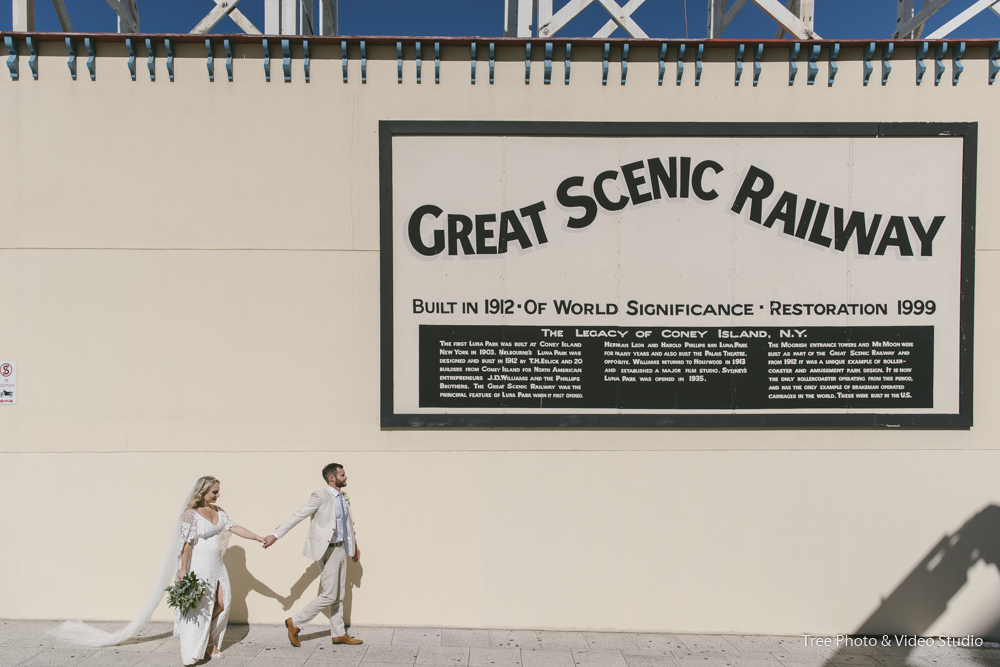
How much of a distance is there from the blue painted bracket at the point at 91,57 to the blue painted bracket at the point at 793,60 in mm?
6679

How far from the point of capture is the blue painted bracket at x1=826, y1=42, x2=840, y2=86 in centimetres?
503

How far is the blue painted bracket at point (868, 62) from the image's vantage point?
4.99 metres

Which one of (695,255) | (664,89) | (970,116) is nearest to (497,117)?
(664,89)

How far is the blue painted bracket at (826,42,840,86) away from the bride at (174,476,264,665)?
6.76 m

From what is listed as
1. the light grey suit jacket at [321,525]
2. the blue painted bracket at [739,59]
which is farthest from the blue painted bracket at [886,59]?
the light grey suit jacket at [321,525]

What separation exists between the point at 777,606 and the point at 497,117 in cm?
549

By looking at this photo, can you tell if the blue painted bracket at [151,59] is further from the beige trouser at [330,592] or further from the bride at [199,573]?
the beige trouser at [330,592]

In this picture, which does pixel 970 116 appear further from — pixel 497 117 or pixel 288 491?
pixel 288 491

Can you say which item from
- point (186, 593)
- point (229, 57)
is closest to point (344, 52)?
point (229, 57)

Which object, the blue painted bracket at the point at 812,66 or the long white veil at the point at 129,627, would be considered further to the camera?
the blue painted bracket at the point at 812,66

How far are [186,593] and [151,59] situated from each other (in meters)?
4.87

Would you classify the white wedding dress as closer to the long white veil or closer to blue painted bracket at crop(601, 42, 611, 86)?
the long white veil

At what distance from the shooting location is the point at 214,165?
16.7ft

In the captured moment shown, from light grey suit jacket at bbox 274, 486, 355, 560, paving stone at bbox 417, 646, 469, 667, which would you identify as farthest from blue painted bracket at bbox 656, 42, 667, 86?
paving stone at bbox 417, 646, 469, 667
